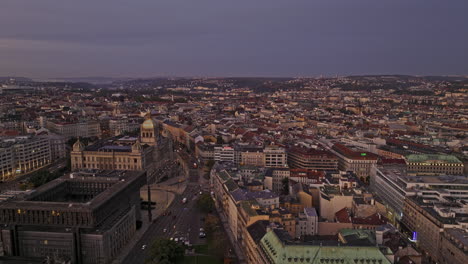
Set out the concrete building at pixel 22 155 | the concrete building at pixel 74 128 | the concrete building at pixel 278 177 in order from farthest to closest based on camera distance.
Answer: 1. the concrete building at pixel 74 128
2. the concrete building at pixel 22 155
3. the concrete building at pixel 278 177

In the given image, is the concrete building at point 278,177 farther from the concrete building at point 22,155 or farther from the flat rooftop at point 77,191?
the concrete building at point 22,155

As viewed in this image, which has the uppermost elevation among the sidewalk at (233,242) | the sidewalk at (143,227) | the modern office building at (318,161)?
the modern office building at (318,161)

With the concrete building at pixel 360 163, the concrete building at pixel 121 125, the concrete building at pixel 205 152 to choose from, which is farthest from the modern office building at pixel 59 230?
the concrete building at pixel 121 125

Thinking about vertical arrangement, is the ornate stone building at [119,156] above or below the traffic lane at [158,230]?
above

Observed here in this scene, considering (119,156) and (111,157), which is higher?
(119,156)

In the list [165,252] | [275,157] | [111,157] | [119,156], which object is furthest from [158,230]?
[275,157]

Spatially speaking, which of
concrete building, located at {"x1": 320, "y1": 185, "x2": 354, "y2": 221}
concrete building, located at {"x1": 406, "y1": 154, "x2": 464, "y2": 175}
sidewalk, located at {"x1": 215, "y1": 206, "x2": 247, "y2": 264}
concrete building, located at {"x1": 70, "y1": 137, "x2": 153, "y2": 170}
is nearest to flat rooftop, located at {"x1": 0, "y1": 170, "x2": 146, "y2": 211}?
sidewalk, located at {"x1": 215, "y1": 206, "x2": 247, "y2": 264}

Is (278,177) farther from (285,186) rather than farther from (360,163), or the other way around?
(360,163)

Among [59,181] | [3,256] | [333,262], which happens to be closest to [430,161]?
[333,262]
